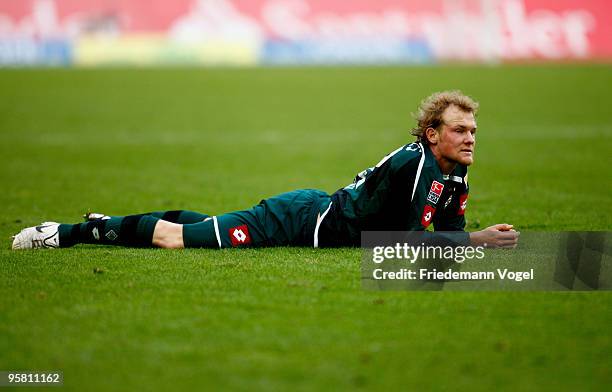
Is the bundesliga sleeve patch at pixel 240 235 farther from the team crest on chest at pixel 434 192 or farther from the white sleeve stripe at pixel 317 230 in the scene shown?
the team crest on chest at pixel 434 192

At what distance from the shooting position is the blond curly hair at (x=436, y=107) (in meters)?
6.91

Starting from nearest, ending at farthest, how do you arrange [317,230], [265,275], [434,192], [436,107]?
[265,275] < [434,192] < [436,107] < [317,230]

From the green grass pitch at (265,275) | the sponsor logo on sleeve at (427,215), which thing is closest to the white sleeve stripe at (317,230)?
the green grass pitch at (265,275)

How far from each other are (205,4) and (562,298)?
111ft

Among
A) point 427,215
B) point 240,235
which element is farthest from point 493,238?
point 240,235

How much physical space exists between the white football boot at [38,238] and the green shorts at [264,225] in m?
1.05

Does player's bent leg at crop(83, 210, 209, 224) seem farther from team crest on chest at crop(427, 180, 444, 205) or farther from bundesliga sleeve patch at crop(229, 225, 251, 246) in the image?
team crest on chest at crop(427, 180, 444, 205)

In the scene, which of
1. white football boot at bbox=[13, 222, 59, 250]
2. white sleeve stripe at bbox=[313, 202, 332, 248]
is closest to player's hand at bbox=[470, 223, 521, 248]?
white sleeve stripe at bbox=[313, 202, 332, 248]

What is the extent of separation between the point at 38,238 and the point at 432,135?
3236mm

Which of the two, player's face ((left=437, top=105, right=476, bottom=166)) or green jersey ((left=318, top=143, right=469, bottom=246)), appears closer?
green jersey ((left=318, top=143, right=469, bottom=246))

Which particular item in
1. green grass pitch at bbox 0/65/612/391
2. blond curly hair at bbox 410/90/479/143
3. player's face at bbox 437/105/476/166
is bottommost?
green grass pitch at bbox 0/65/612/391

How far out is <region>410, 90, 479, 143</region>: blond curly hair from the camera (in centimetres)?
691

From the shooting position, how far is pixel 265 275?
659 centimetres

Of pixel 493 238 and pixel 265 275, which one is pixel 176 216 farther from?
pixel 493 238
